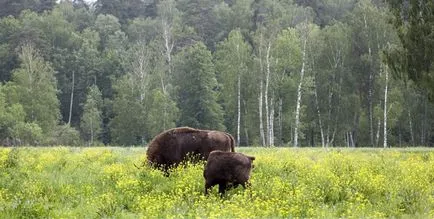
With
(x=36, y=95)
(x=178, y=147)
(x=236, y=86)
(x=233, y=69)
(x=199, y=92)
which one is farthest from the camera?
(x=199, y=92)

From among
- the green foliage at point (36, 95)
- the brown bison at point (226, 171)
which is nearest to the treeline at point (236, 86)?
the green foliage at point (36, 95)

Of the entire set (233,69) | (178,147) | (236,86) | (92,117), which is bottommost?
(178,147)

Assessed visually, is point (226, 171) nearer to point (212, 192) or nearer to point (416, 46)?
point (212, 192)

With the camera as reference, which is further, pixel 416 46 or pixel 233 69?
pixel 233 69

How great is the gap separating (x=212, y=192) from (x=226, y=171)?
2.01 ft

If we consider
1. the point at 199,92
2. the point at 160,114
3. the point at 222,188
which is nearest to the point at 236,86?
the point at 199,92

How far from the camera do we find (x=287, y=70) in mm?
52562

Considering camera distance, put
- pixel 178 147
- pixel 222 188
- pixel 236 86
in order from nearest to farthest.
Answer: pixel 222 188, pixel 178 147, pixel 236 86

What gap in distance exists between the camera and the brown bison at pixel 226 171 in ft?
43.6

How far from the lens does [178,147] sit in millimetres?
16219

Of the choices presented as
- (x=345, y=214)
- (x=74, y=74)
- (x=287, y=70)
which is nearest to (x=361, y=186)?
(x=345, y=214)

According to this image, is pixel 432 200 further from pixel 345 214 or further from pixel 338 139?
pixel 338 139

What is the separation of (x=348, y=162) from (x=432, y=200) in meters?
6.59

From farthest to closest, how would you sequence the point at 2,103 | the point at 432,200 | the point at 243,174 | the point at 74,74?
the point at 74,74, the point at 2,103, the point at 243,174, the point at 432,200
